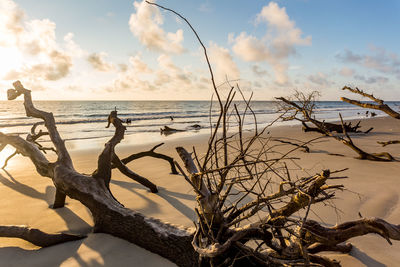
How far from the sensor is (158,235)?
2.61m

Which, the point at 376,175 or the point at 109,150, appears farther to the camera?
the point at 376,175

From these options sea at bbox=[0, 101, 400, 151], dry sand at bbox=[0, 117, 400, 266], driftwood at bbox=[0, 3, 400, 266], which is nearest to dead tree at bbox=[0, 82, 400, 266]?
driftwood at bbox=[0, 3, 400, 266]

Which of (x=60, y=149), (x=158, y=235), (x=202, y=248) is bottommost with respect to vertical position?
(x=158, y=235)

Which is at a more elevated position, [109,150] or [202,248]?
[109,150]

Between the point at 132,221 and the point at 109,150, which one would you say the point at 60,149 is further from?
the point at 132,221

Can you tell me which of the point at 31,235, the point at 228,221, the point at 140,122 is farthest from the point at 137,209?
the point at 140,122

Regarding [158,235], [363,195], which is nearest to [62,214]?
[158,235]

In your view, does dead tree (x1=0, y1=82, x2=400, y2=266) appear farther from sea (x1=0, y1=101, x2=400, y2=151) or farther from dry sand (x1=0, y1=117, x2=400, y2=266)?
sea (x1=0, y1=101, x2=400, y2=151)

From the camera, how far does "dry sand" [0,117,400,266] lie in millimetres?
2734

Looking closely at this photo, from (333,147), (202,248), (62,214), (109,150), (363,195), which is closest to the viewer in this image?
(202,248)

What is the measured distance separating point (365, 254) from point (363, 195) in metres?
2.16

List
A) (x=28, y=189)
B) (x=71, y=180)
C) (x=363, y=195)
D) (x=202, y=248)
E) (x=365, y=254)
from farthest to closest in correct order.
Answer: (x=28, y=189) < (x=363, y=195) < (x=71, y=180) < (x=365, y=254) < (x=202, y=248)

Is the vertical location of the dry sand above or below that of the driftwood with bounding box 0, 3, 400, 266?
below

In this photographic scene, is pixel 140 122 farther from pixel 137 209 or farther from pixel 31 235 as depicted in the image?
pixel 31 235
